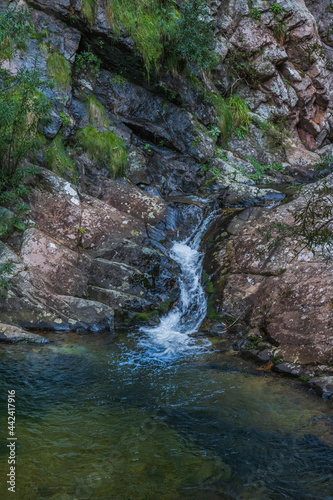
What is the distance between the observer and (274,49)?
15.2 meters

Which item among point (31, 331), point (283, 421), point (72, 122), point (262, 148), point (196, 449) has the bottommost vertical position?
point (31, 331)

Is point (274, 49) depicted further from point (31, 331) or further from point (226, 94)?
point (31, 331)

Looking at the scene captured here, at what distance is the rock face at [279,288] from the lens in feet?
17.6

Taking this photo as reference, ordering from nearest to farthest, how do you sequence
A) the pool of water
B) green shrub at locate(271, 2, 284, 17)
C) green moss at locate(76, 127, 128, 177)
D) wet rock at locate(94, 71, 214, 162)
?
the pool of water
green moss at locate(76, 127, 128, 177)
wet rock at locate(94, 71, 214, 162)
green shrub at locate(271, 2, 284, 17)

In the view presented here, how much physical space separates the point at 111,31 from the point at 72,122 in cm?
325

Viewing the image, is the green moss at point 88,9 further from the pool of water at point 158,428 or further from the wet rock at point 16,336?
the pool of water at point 158,428

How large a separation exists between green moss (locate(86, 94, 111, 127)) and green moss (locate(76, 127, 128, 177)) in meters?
0.50

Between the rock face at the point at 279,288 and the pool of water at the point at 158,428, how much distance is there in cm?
73

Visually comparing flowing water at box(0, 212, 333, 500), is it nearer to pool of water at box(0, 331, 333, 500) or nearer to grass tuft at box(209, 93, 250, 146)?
pool of water at box(0, 331, 333, 500)

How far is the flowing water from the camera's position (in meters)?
2.91

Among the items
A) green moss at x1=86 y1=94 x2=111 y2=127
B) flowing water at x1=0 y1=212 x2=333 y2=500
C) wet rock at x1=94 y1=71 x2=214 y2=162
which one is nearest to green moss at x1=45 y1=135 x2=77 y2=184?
green moss at x1=86 y1=94 x2=111 y2=127

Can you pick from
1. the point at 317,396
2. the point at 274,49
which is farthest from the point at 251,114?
the point at 317,396

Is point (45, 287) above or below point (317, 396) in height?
below

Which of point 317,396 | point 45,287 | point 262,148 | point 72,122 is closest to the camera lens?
point 317,396
